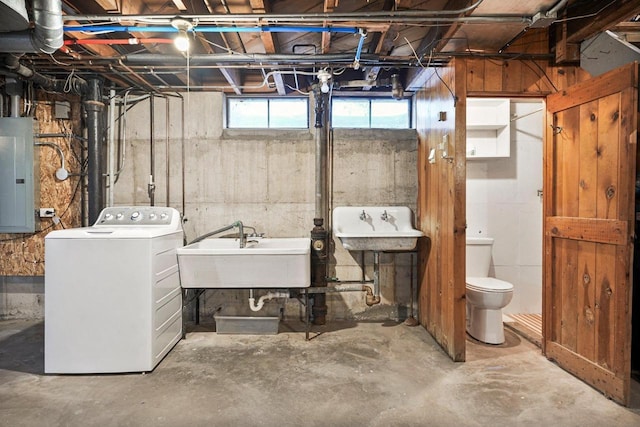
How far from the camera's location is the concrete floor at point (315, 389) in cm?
167

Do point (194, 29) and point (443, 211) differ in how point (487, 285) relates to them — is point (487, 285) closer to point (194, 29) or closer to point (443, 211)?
point (443, 211)

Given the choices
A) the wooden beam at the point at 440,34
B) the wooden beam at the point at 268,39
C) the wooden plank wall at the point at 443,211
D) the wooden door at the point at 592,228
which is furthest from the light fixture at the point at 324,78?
the wooden door at the point at 592,228

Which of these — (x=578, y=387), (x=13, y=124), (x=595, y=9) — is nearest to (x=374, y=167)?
(x=595, y=9)

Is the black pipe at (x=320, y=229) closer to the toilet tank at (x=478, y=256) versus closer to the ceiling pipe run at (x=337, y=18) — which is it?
the ceiling pipe run at (x=337, y=18)

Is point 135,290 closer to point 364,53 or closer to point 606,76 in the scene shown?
point 364,53

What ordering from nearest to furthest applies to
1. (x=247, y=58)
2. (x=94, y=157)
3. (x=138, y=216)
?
(x=247, y=58) < (x=138, y=216) < (x=94, y=157)

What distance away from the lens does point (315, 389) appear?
192 cm

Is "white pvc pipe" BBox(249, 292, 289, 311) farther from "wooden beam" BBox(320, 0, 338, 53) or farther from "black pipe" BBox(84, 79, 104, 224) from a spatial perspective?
"wooden beam" BBox(320, 0, 338, 53)

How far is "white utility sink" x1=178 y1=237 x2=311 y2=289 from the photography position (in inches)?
97.4

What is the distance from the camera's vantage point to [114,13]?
1.94 m

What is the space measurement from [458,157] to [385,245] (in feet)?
2.90

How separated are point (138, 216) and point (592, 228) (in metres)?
3.28

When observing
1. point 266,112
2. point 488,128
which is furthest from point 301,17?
point 488,128

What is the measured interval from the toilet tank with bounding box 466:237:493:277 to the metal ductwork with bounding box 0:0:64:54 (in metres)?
3.37
